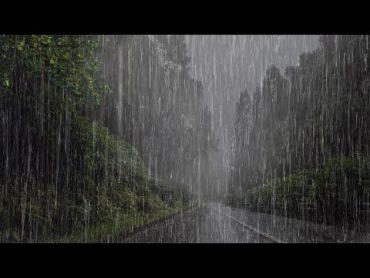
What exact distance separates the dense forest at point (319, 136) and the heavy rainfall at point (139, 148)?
10cm

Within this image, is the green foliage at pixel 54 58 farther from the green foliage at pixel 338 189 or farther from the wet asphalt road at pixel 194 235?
the green foliage at pixel 338 189

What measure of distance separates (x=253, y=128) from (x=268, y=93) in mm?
11645

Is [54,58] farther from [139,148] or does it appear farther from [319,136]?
[139,148]

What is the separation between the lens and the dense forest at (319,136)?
642 inches

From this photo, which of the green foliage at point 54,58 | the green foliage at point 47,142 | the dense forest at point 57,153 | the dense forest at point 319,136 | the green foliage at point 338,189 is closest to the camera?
the green foliage at point 54,58

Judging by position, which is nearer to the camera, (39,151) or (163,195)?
(39,151)

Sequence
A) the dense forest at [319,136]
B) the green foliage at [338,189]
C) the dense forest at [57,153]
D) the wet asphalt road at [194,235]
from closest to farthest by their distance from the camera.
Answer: the dense forest at [57,153] < the wet asphalt road at [194,235] < the green foliage at [338,189] < the dense forest at [319,136]

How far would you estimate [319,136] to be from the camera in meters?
29.2

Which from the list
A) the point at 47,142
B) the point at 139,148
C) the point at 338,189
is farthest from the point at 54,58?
the point at 139,148

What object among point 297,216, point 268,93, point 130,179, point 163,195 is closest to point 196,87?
point 268,93

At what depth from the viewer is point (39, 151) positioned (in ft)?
47.3

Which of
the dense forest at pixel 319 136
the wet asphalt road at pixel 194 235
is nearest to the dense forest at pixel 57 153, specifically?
the wet asphalt road at pixel 194 235

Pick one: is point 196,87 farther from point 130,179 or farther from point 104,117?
point 130,179

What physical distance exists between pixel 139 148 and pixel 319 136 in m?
25.8
